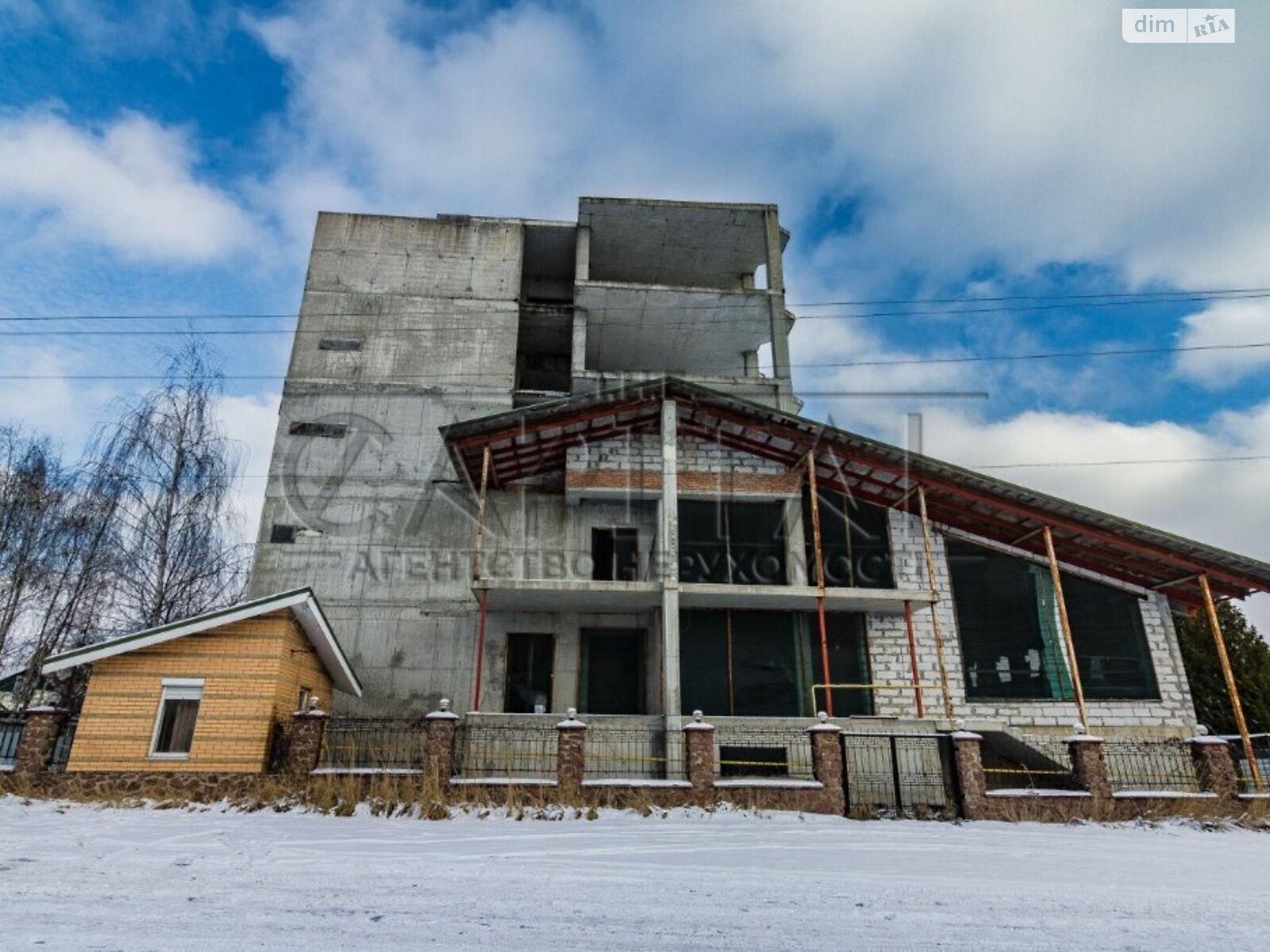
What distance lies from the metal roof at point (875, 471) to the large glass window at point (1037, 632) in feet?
2.22

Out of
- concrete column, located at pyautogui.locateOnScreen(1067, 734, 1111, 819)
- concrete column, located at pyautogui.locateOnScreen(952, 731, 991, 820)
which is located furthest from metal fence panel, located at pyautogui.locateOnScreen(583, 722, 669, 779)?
concrete column, located at pyautogui.locateOnScreen(1067, 734, 1111, 819)

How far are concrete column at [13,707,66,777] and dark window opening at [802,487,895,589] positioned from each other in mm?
16222

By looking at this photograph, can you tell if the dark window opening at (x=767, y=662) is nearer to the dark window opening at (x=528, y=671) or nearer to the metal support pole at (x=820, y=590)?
the metal support pole at (x=820, y=590)

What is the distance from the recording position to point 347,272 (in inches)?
943

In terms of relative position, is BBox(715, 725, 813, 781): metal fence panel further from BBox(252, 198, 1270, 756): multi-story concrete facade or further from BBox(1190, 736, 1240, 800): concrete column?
BBox(1190, 736, 1240, 800): concrete column

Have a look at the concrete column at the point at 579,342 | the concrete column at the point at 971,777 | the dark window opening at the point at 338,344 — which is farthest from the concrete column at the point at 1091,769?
the dark window opening at the point at 338,344

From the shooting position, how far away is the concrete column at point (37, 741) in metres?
12.6

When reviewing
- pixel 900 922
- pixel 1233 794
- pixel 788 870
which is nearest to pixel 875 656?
pixel 1233 794

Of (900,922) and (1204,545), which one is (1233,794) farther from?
(900,922)

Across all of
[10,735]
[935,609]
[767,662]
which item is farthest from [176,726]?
[935,609]

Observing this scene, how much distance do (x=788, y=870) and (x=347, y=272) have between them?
73.7ft

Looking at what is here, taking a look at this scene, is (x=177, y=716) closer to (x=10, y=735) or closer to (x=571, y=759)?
(x=10, y=735)

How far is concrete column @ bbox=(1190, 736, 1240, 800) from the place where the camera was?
13.3 meters

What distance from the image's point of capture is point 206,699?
1326cm
